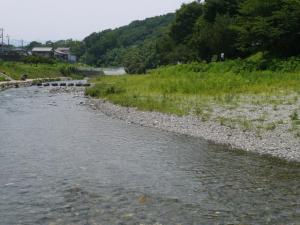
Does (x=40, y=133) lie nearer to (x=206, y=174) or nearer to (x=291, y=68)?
(x=206, y=174)

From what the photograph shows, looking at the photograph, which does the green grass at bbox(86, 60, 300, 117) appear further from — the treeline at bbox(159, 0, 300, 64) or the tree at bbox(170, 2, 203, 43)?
the tree at bbox(170, 2, 203, 43)

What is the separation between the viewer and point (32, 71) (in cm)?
9669

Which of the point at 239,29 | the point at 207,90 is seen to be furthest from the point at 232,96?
the point at 239,29

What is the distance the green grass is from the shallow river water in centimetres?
905

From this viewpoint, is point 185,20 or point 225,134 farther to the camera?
point 185,20

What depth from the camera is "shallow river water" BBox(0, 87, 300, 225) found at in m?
12.0

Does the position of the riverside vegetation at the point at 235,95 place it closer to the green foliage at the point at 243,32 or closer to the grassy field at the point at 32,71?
the green foliage at the point at 243,32

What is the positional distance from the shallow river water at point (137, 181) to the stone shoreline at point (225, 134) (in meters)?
0.94

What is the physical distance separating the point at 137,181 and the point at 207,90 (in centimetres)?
2592

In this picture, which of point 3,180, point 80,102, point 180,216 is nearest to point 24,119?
point 80,102

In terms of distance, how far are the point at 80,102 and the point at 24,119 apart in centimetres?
1249

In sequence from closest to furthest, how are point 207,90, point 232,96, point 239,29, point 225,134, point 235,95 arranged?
point 225,134
point 232,96
point 235,95
point 207,90
point 239,29

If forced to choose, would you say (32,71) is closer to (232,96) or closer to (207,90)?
(207,90)

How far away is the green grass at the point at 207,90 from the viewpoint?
33.5 m
